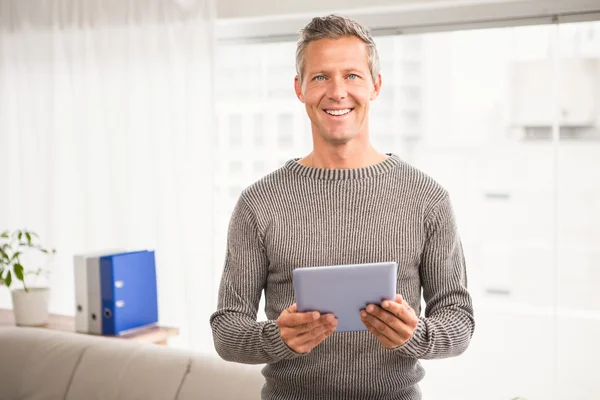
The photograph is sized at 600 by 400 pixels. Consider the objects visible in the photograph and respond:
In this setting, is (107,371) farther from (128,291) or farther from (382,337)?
(382,337)

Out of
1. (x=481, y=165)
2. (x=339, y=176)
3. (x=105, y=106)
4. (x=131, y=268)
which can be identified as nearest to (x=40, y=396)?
(x=131, y=268)

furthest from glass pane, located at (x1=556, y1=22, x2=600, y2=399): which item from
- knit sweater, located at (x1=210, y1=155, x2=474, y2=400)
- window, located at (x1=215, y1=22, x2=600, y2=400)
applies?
knit sweater, located at (x1=210, y1=155, x2=474, y2=400)

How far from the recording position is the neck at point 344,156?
149 cm

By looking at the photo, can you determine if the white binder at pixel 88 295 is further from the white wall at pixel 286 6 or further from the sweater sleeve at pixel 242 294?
the sweater sleeve at pixel 242 294

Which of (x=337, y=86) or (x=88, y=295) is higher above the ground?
(x=337, y=86)

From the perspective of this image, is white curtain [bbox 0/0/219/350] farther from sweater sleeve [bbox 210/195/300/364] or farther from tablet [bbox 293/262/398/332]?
tablet [bbox 293/262/398/332]

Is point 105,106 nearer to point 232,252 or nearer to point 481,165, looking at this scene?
point 481,165

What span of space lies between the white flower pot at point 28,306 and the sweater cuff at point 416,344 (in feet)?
7.35

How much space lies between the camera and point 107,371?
103 inches

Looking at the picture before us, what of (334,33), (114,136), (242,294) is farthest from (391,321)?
(114,136)

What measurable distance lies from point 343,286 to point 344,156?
1.14 feet

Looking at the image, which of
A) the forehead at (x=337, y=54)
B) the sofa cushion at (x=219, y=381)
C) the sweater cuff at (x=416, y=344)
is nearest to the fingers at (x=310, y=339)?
the sweater cuff at (x=416, y=344)

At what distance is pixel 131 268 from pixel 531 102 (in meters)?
1.78

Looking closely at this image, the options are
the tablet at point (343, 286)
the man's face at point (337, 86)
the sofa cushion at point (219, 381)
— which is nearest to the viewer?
the tablet at point (343, 286)
